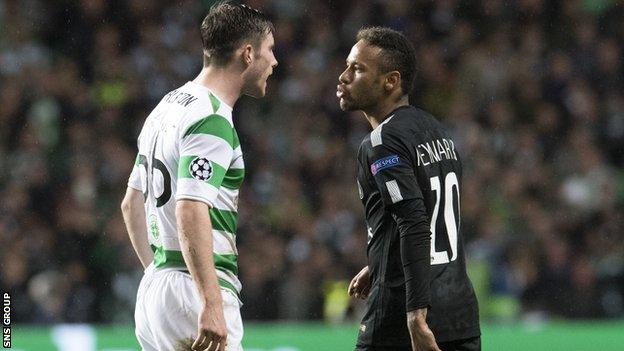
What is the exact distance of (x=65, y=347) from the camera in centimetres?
832

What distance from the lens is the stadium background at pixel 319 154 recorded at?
9836 millimetres

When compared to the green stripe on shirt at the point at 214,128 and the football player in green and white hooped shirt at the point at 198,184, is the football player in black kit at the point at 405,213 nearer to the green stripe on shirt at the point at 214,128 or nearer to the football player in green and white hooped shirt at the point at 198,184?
the football player in green and white hooped shirt at the point at 198,184

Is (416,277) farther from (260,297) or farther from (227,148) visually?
(260,297)

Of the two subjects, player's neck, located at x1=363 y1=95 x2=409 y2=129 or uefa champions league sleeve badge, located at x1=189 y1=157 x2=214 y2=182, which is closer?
uefa champions league sleeve badge, located at x1=189 y1=157 x2=214 y2=182

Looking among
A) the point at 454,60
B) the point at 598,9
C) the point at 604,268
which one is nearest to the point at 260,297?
the point at 604,268

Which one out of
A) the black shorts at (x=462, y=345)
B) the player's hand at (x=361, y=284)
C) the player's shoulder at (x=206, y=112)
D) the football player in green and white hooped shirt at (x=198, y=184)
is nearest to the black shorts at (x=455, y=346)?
the black shorts at (x=462, y=345)

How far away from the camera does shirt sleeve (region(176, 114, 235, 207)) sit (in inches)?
149

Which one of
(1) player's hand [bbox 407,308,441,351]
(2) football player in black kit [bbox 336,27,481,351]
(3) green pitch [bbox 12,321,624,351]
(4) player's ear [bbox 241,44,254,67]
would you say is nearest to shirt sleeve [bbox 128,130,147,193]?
(4) player's ear [bbox 241,44,254,67]

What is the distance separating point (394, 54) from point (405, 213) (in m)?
0.68

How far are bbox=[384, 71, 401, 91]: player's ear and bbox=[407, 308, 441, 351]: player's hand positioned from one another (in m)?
0.88

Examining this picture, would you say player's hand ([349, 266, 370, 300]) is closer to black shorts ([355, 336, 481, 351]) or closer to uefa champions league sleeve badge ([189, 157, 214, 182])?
black shorts ([355, 336, 481, 351])

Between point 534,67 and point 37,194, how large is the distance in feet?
17.5

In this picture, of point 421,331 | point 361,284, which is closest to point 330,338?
point 361,284

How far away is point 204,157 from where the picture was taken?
3.84 metres
